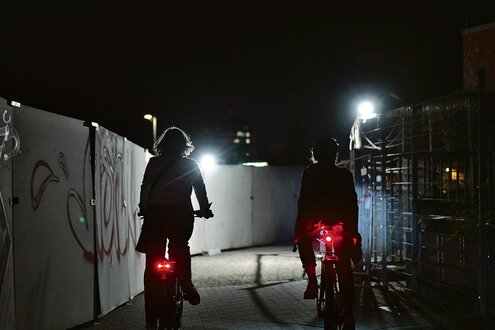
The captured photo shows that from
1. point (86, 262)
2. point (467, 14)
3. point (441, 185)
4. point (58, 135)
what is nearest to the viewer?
point (58, 135)

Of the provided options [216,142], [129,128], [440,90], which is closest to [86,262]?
[440,90]

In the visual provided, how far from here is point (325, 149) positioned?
5672 mm

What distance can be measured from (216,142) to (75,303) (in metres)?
144

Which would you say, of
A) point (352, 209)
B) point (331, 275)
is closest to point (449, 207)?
point (352, 209)

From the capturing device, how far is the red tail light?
529cm

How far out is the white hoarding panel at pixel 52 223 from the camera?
5.46 metres

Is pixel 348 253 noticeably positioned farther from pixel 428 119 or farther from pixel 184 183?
pixel 428 119

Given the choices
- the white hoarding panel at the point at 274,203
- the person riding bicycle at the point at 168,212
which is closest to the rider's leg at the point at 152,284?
the person riding bicycle at the point at 168,212

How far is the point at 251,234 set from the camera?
57.6ft

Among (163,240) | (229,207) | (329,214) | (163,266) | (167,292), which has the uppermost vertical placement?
(329,214)

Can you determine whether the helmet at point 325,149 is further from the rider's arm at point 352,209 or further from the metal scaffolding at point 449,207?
the metal scaffolding at point 449,207

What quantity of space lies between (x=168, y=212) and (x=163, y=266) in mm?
502

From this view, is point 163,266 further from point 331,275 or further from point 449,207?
point 449,207

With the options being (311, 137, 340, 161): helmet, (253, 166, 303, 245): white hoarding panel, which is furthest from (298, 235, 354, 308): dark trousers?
(253, 166, 303, 245): white hoarding panel
